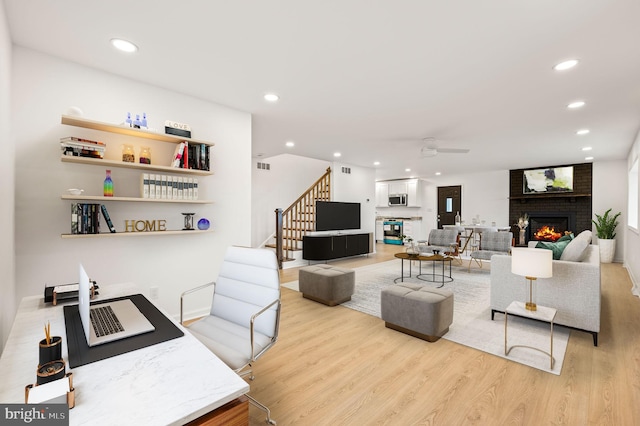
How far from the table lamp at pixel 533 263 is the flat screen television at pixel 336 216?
479 centimetres

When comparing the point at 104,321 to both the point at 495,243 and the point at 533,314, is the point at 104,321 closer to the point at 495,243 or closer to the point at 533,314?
the point at 533,314

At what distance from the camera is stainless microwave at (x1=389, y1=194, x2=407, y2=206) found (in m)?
11.0

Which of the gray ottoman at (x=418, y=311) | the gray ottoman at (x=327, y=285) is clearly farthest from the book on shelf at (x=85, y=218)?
the gray ottoman at (x=418, y=311)

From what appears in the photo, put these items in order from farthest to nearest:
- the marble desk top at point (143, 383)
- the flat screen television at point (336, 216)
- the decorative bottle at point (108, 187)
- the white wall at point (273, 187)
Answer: the white wall at point (273, 187) < the flat screen television at point (336, 216) < the decorative bottle at point (108, 187) < the marble desk top at point (143, 383)

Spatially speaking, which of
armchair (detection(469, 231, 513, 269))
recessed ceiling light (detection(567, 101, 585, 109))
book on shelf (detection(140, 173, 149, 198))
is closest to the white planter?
armchair (detection(469, 231, 513, 269))

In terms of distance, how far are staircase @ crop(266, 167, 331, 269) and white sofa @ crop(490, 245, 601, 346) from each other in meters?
4.73

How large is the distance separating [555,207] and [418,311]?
7.90m

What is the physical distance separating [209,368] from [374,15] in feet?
7.16

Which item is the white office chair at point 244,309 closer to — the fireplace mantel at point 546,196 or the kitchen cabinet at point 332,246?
the kitchen cabinet at point 332,246

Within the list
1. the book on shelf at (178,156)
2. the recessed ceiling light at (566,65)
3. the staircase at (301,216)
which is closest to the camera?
the recessed ceiling light at (566,65)

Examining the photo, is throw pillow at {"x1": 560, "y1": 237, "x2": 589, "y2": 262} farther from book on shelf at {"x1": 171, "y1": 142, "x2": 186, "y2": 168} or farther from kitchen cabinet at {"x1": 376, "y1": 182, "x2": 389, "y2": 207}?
kitchen cabinet at {"x1": 376, "y1": 182, "x2": 389, "y2": 207}

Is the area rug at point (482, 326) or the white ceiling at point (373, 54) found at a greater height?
the white ceiling at point (373, 54)

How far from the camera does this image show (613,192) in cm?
738

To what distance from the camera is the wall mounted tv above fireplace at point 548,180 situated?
26.4 ft
